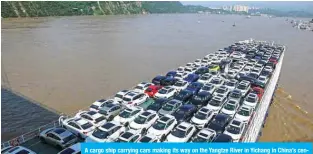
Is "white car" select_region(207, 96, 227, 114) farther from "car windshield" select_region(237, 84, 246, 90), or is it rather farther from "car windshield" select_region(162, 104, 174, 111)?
"car windshield" select_region(237, 84, 246, 90)

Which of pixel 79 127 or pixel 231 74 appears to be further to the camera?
pixel 231 74

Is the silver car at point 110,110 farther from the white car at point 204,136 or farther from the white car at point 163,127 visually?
the white car at point 204,136

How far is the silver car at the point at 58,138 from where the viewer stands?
15.7 metres

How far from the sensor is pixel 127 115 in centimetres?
1897

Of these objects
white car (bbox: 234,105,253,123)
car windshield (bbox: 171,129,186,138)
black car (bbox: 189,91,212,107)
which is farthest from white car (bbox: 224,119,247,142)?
black car (bbox: 189,91,212,107)

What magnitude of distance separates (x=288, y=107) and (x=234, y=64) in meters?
8.13

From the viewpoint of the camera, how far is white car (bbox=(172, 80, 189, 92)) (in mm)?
25038

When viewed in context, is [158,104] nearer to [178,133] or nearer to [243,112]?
[178,133]

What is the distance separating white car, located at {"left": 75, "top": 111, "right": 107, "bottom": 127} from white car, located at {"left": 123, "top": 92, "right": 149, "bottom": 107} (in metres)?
2.80

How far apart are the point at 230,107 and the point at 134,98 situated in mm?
6464

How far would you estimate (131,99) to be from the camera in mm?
22062

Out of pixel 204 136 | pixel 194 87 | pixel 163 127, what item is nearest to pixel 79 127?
pixel 163 127

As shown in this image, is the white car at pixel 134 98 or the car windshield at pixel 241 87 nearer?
the white car at pixel 134 98

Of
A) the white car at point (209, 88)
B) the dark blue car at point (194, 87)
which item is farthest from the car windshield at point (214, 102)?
the dark blue car at point (194, 87)
